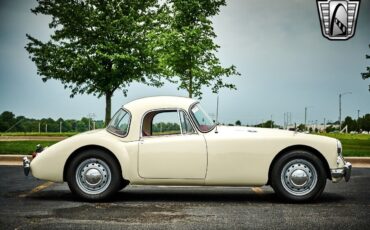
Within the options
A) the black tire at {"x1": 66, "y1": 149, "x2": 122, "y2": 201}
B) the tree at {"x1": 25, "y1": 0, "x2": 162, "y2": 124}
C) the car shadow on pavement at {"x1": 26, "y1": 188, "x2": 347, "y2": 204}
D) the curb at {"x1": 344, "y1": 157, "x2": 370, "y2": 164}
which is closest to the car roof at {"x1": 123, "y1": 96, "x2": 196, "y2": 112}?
the black tire at {"x1": 66, "y1": 149, "x2": 122, "y2": 201}

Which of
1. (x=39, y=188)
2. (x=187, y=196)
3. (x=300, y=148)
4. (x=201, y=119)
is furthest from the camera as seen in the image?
(x=39, y=188)

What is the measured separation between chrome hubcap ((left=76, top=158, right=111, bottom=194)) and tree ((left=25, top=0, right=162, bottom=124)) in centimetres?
2500

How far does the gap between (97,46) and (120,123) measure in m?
26.0

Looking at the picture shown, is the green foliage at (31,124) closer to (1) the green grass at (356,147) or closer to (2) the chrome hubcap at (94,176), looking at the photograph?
(1) the green grass at (356,147)

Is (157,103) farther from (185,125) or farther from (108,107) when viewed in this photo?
(108,107)

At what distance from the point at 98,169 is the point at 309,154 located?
9.57ft

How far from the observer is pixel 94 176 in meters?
7.41

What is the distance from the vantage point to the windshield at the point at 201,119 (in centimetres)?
754

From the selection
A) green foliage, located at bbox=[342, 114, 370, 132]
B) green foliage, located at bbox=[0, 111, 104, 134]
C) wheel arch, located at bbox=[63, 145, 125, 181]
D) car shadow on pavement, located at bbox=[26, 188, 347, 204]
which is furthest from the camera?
green foliage, located at bbox=[342, 114, 370, 132]

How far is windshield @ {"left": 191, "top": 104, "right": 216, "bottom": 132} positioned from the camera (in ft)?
24.7

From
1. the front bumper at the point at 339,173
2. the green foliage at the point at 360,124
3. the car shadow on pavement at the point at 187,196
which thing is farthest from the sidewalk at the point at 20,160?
the green foliage at the point at 360,124

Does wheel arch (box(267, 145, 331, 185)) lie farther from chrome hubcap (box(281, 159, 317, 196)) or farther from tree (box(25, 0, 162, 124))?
tree (box(25, 0, 162, 124))

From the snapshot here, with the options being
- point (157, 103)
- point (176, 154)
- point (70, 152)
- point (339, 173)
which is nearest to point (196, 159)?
point (176, 154)

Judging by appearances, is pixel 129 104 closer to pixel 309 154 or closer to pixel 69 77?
pixel 309 154
